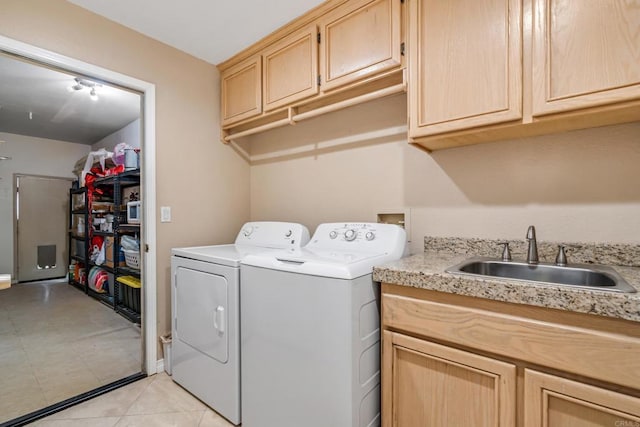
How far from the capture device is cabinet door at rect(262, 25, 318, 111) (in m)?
1.90

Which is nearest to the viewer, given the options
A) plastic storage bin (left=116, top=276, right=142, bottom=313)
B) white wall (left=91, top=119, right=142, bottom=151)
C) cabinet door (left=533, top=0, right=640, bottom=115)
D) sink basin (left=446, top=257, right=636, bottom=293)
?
cabinet door (left=533, top=0, right=640, bottom=115)

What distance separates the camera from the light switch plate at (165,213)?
2176mm

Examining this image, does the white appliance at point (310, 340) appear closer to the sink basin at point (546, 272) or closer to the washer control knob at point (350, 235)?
the washer control knob at point (350, 235)

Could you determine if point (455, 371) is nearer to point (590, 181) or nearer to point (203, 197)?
point (590, 181)

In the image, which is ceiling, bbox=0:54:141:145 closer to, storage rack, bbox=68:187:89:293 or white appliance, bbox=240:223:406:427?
storage rack, bbox=68:187:89:293

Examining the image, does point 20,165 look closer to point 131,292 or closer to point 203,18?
point 131,292

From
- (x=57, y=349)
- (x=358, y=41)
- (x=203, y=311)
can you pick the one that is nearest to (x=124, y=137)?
(x=57, y=349)

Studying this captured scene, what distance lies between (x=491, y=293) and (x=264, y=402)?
3.79ft

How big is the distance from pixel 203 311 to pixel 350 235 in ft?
3.17

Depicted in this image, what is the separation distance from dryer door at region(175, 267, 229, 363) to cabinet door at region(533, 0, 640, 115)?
170 centimetres

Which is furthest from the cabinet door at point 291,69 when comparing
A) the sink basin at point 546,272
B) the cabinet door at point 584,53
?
the sink basin at point 546,272

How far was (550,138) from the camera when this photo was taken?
4.74 ft

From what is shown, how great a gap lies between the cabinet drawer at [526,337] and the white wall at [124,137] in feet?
13.6

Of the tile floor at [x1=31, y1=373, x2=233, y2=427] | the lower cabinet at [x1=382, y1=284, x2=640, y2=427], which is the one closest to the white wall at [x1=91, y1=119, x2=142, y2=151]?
the tile floor at [x1=31, y1=373, x2=233, y2=427]
